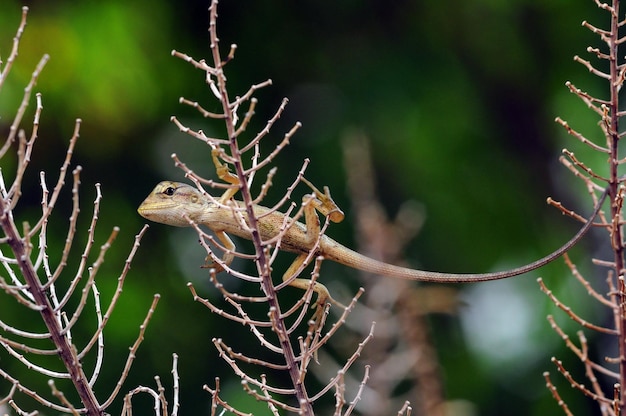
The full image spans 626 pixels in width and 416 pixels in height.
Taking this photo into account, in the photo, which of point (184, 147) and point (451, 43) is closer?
point (184, 147)

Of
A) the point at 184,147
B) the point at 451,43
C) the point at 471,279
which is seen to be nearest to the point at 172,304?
the point at 184,147

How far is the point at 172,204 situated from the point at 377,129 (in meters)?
6.62

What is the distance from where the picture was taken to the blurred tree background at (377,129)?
9047 millimetres

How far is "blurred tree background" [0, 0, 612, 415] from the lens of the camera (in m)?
9.05

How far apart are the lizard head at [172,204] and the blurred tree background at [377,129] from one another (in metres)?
4.46

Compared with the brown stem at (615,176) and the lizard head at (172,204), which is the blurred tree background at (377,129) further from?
the brown stem at (615,176)

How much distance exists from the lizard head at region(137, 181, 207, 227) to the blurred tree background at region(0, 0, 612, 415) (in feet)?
14.6

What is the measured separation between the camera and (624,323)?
10.9 feet

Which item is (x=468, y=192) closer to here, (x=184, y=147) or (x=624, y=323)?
(x=184, y=147)

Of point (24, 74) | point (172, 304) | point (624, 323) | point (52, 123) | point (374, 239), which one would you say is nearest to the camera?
point (624, 323)

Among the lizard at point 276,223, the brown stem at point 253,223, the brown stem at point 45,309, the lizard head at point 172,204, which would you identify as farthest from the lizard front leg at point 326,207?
the brown stem at point 45,309

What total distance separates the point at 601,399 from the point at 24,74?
5.94m

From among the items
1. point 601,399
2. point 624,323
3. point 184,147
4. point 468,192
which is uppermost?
point 468,192

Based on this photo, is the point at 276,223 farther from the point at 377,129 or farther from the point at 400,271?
the point at 377,129
